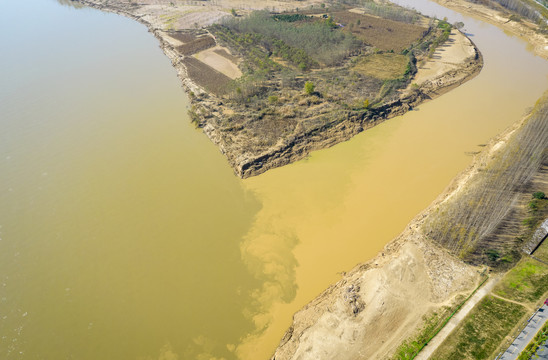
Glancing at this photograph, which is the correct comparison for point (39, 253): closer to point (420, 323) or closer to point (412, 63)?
point (420, 323)

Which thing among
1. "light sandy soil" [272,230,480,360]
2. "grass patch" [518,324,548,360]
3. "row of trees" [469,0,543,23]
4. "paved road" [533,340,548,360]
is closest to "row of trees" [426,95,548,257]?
"light sandy soil" [272,230,480,360]

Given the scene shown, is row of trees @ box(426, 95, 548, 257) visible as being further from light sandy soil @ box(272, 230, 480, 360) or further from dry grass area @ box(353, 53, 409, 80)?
dry grass area @ box(353, 53, 409, 80)

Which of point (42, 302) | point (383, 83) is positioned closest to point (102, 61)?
point (42, 302)

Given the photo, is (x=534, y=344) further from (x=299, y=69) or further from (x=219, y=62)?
(x=219, y=62)

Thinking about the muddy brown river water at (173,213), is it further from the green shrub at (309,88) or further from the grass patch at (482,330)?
the green shrub at (309,88)

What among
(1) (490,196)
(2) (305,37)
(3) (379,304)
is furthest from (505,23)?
(3) (379,304)
